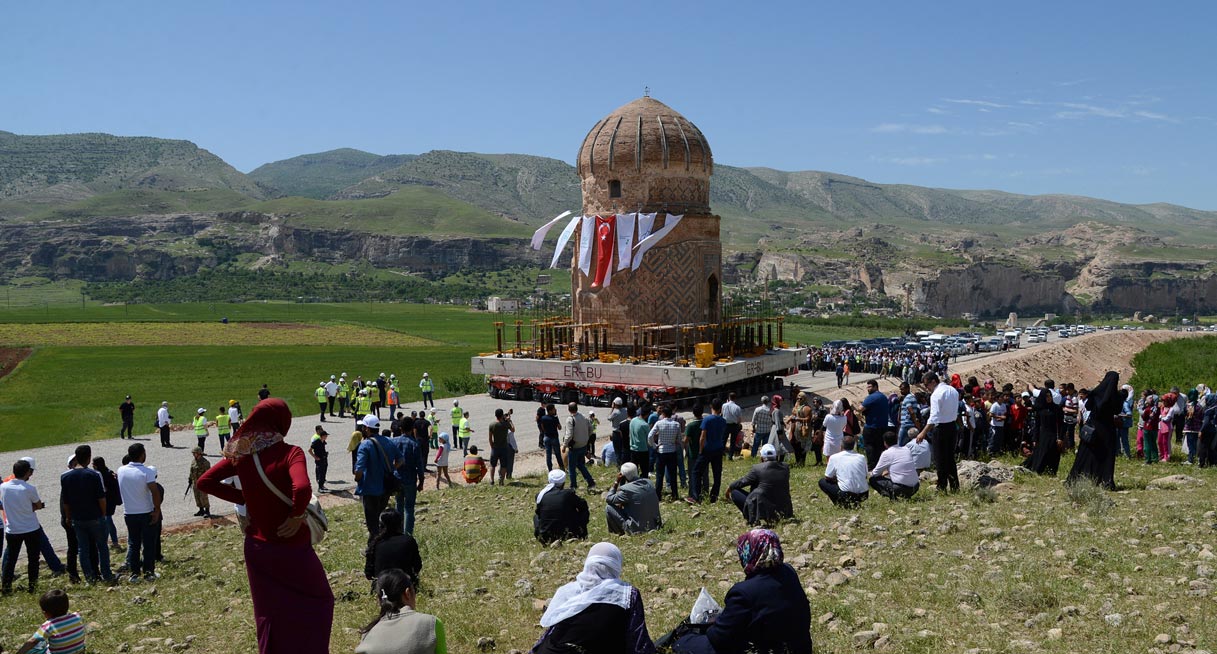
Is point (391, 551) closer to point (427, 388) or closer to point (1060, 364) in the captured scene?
point (427, 388)

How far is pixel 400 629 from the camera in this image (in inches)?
223

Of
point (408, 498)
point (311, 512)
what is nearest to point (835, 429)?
point (408, 498)

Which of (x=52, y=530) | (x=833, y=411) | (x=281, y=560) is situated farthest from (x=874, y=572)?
(x=52, y=530)

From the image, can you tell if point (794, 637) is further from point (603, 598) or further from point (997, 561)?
point (997, 561)

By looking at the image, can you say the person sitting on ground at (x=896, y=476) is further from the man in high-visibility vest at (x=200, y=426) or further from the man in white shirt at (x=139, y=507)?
the man in high-visibility vest at (x=200, y=426)

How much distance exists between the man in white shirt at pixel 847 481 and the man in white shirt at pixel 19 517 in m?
9.33

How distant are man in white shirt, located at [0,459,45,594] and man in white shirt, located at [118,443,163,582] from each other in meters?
0.91

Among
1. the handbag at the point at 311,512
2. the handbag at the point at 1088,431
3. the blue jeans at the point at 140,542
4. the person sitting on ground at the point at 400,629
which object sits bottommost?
the blue jeans at the point at 140,542

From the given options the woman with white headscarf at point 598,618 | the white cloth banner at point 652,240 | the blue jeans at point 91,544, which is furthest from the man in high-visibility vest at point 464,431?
the woman with white headscarf at point 598,618

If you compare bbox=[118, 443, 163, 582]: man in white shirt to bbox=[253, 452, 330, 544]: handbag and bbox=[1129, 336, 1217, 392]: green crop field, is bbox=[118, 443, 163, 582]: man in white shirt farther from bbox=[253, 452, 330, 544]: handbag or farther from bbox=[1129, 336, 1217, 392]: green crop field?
bbox=[1129, 336, 1217, 392]: green crop field

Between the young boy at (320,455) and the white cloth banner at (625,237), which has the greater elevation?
the white cloth banner at (625,237)

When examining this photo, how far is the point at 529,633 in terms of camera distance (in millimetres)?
7500

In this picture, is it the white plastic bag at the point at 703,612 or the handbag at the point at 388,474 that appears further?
the handbag at the point at 388,474

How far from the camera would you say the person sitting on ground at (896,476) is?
453 inches
